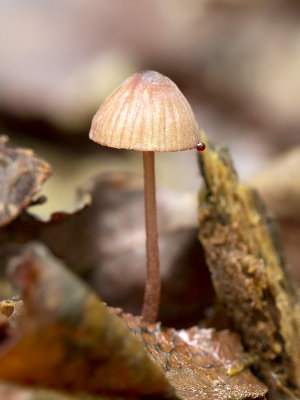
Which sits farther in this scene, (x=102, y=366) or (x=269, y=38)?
(x=269, y=38)

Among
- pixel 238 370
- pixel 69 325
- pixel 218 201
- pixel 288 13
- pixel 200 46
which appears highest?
pixel 288 13

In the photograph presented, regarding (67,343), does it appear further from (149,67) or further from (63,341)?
(149,67)

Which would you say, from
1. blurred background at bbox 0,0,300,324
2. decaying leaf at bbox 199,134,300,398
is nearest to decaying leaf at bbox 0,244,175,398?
decaying leaf at bbox 199,134,300,398

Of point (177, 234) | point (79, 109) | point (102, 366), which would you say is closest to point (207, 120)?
point (79, 109)

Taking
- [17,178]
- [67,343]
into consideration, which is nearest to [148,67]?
[17,178]

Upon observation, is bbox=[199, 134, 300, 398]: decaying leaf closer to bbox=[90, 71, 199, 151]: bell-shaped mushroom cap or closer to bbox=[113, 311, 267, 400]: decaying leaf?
bbox=[113, 311, 267, 400]: decaying leaf

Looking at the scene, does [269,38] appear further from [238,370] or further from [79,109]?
[238,370]
